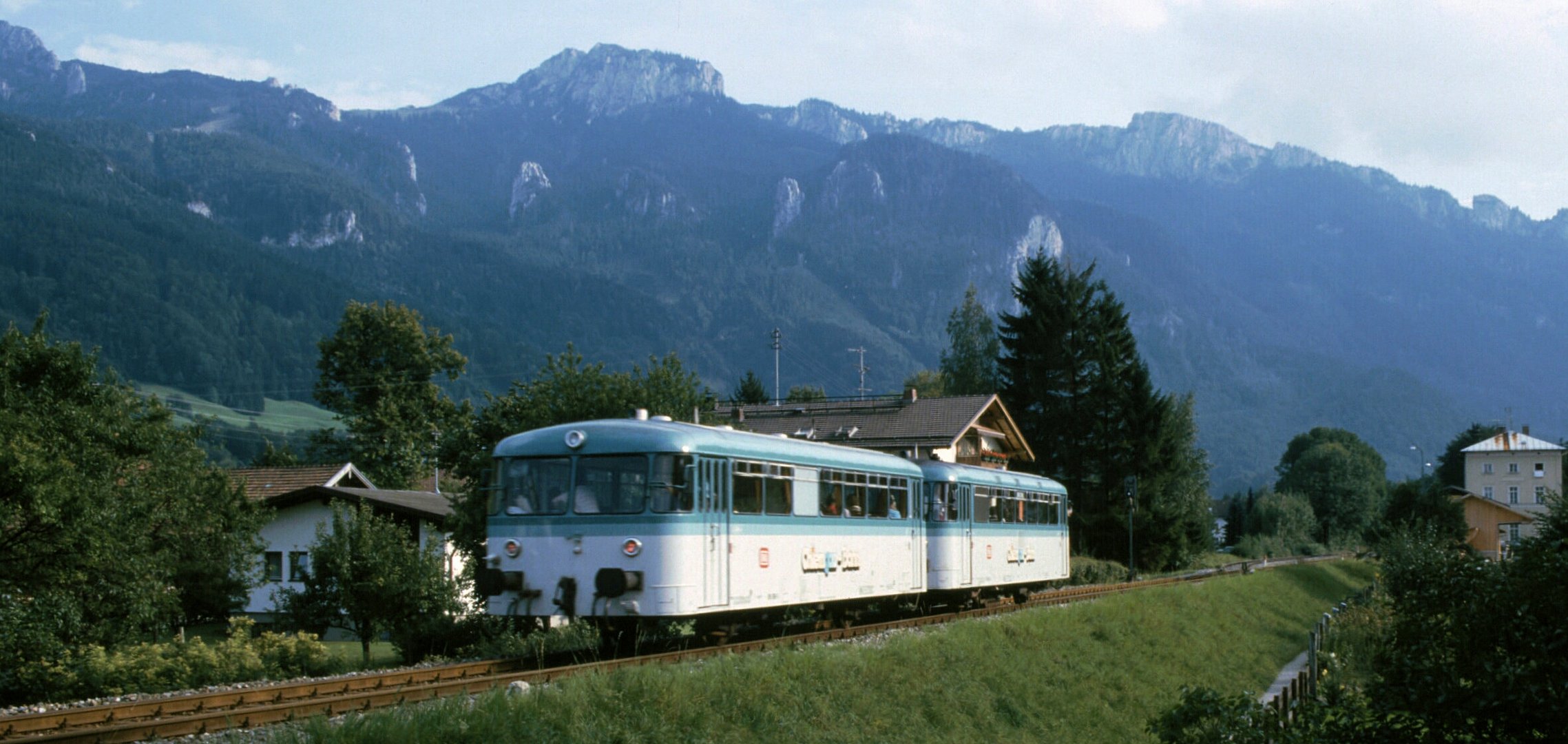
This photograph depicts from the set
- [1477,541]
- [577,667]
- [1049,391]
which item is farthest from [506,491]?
[1477,541]

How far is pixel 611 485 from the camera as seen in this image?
55.3 ft

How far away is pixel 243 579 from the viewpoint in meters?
31.7

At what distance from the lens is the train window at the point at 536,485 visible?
56.2 ft

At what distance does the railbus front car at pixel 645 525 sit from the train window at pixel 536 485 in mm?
17

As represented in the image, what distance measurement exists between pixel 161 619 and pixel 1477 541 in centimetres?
8943

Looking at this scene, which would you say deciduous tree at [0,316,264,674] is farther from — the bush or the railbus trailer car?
the railbus trailer car

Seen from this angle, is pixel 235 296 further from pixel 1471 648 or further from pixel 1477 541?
pixel 1471 648

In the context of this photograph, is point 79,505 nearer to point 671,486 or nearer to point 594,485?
point 594,485

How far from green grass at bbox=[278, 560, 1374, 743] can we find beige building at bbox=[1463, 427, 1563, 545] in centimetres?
9832

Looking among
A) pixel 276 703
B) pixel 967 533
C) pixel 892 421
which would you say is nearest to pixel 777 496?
pixel 276 703

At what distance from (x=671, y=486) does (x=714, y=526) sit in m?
1.00

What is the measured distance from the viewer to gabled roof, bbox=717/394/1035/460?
51.2 metres

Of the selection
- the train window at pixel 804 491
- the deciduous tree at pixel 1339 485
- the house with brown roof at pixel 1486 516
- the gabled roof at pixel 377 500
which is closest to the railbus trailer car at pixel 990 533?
the train window at pixel 804 491

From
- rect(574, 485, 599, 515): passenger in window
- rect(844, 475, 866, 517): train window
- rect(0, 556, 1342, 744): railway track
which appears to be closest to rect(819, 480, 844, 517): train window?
rect(844, 475, 866, 517): train window
